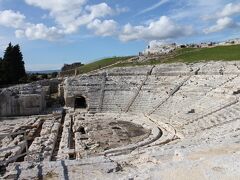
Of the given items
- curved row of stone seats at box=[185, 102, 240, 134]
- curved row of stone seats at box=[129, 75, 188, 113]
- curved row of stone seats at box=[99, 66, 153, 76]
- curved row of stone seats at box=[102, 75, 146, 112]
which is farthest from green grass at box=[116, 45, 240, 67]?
curved row of stone seats at box=[185, 102, 240, 134]

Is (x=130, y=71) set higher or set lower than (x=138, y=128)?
higher

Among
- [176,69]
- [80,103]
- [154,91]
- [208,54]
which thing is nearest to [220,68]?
[176,69]

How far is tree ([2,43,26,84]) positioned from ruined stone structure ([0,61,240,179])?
9058mm

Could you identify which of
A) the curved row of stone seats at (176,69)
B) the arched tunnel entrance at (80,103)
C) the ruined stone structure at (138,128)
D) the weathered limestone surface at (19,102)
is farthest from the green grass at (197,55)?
the weathered limestone surface at (19,102)

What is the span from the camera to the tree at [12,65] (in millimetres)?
44250

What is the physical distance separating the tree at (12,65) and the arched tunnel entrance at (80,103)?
11336mm

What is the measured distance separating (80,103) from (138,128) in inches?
497

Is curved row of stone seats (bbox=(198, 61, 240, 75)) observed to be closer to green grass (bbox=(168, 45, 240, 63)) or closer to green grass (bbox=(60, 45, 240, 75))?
green grass (bbox=(168, 45, 240, 63))

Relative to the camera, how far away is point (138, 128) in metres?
25.4

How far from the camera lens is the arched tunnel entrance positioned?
1420 inches

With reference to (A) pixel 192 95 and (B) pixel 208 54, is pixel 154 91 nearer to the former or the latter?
(A) pixel 192 95

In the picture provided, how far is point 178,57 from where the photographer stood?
159 ft

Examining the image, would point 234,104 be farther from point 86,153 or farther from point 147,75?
point 147,75

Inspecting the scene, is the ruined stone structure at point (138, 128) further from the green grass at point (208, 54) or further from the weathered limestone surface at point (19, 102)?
the green grass at point (208, 54)
